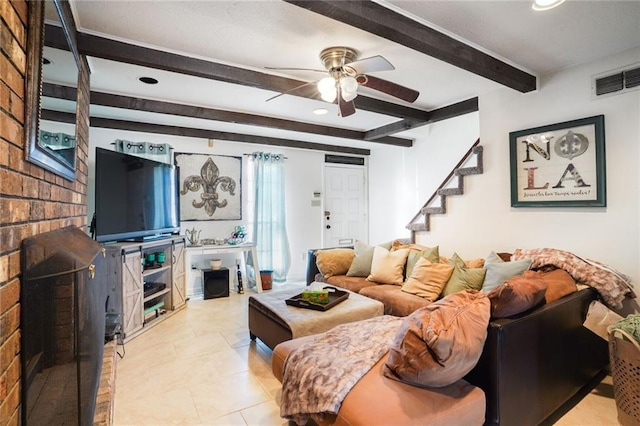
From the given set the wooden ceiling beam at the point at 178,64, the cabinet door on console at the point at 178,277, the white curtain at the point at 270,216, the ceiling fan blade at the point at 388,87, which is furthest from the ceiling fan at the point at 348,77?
the white curtain at the point at 270,216

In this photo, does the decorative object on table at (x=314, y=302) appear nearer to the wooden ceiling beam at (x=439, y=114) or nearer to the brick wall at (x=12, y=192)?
the brick wall at (x=12, y=192)

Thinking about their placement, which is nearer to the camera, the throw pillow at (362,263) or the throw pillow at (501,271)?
the throw pillow at (501,271)

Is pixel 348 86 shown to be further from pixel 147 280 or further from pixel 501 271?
pixel 147 280

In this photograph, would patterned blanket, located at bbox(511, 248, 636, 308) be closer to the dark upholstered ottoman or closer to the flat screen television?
the dark upholstered ottoman

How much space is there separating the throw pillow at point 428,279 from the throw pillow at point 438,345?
1415mm

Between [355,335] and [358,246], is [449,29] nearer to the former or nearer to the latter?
[355,335]

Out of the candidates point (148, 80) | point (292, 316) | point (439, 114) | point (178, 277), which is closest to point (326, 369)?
point (292, 316)

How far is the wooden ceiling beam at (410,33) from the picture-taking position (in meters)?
1.63

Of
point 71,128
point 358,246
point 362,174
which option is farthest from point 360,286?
point 362,174

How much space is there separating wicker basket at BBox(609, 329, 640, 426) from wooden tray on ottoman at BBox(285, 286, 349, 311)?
1.75 metres

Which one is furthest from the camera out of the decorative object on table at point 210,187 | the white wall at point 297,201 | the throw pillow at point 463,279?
the white wall at point 297,201

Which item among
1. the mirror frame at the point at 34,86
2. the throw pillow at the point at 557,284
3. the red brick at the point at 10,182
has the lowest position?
the throw pillow at the point at 557,284

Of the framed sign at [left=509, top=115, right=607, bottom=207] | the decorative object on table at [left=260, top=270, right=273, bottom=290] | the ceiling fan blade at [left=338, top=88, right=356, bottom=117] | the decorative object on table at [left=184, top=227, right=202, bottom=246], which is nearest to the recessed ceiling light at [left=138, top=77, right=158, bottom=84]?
the ceiling fan blade at [left=338, top=88, right=356, bottom=117]

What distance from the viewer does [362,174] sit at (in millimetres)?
6449
